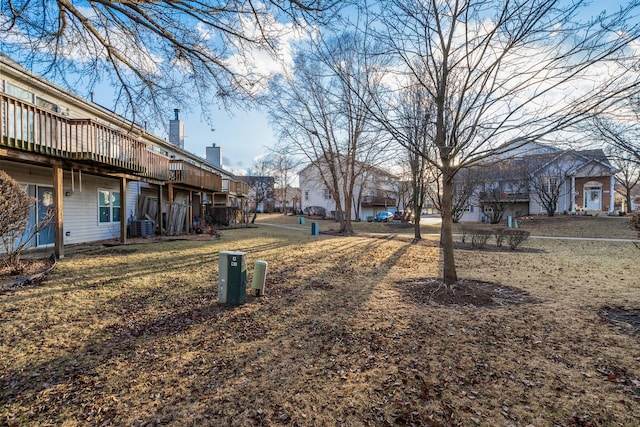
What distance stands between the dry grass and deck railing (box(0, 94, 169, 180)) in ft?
12.7

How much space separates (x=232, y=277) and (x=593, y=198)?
1557 inches

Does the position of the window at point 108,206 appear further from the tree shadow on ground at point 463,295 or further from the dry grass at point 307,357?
the tree shadow on ground at point 463,295

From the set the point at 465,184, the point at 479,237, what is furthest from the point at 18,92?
the point at 465,184

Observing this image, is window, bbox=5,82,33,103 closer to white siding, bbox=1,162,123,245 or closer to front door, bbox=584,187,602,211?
white siding, bbox=1,162,123,245

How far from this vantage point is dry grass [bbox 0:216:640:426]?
8.65 feet

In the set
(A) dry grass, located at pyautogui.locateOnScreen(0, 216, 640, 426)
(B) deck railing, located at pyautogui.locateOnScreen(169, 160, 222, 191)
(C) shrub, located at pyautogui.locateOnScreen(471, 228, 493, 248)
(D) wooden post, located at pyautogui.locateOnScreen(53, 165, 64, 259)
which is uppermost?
(B) deck railing, located at pyautogui.locateOnScreen(169, 160, 222, 191)

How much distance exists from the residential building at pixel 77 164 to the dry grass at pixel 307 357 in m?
3.92

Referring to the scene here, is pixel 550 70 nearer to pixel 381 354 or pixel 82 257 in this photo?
pixel 381 354

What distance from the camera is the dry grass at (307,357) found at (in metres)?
2.64

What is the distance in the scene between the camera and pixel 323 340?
4031 mm

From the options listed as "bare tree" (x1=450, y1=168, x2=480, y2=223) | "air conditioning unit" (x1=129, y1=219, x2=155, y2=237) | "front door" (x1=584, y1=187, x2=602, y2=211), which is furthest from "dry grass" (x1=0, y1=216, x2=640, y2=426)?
"front door" (x1=584, y1=187, x2=602, y2=211)

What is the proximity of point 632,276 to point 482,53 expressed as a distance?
7.57 m

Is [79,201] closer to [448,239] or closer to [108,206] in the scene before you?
[108,206]

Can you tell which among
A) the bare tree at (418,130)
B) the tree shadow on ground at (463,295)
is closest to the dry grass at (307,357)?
the tree shadow on ground at (463,295)
